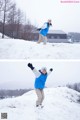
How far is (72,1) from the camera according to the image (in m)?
2.73

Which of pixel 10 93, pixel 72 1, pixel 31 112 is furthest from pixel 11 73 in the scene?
pixel 72 1

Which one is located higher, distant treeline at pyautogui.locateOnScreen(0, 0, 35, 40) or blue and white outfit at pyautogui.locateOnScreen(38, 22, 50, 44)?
distant treeline at pyautogui.locateOnScreen(0, 0, 35, 40)

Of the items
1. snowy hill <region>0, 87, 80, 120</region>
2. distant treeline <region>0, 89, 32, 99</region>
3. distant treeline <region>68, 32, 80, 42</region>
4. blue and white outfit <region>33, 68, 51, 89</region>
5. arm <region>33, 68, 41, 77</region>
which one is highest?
distant treeline <region>68, 32, 80, 42</region>

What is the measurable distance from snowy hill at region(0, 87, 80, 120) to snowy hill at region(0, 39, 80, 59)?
290mm

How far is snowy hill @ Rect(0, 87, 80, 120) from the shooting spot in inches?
107

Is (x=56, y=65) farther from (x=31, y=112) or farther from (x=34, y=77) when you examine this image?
(x=31, y=112)

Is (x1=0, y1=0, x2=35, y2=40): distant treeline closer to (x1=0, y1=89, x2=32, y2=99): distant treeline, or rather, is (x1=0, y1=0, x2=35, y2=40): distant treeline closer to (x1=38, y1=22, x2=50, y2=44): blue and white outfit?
(x1=38, y1=22, x2=50, y2=44): blue and white outfit

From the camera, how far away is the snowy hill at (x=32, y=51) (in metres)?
2.79

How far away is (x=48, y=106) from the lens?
9.17 feet

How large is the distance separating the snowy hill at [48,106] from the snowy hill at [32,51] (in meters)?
0.29

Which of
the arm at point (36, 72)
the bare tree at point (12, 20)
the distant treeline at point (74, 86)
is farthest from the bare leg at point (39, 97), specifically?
the bare tree at point (12, 20)

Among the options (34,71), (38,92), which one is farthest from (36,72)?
(38,92)

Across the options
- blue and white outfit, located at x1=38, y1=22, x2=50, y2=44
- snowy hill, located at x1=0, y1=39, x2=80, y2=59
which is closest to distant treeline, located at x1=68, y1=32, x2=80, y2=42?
snowy hill, located at x1=0, y1=39, x2=80, y2=59

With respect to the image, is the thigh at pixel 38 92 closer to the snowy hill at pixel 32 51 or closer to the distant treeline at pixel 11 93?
the distant treeline at pixel 11 93
